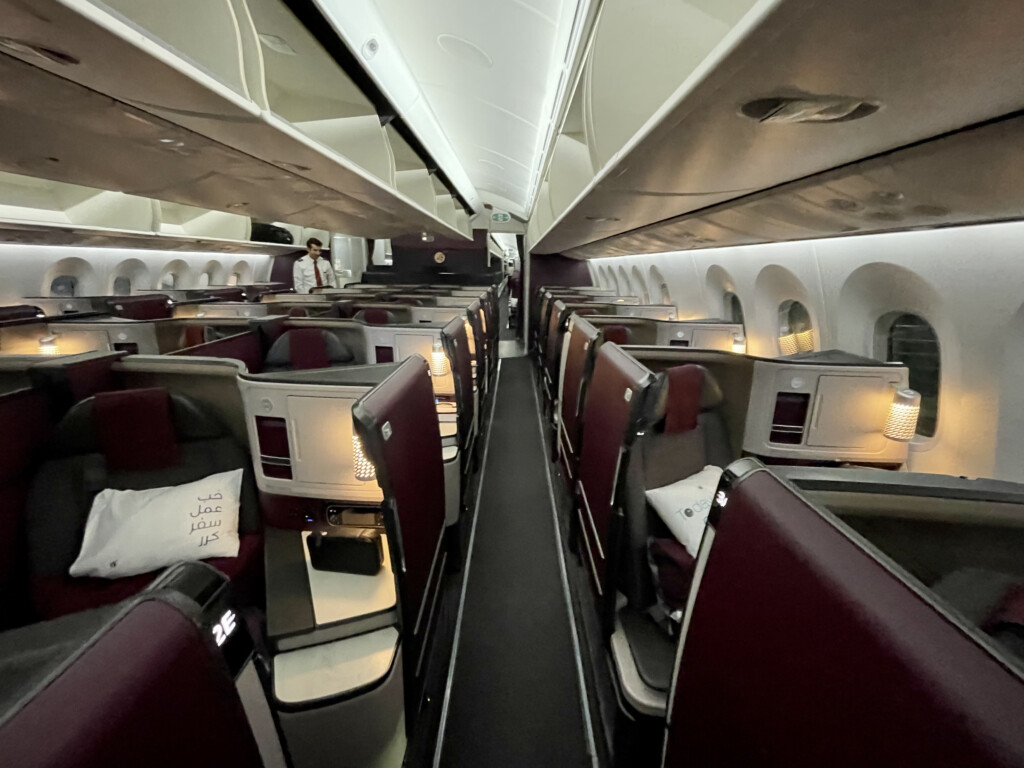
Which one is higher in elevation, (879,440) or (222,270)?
(222,270)

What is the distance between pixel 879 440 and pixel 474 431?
296 centimetres

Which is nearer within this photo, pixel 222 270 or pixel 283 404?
pixel 283 404

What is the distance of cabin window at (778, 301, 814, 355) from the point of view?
15.2 feet

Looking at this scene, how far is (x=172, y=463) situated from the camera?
6.41 feet

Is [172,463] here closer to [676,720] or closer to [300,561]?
[300,561]

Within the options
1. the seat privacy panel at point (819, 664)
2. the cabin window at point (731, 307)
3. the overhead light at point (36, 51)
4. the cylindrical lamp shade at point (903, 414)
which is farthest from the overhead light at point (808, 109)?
the cabin window at point (731, 307)

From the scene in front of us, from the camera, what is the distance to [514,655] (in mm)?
2367

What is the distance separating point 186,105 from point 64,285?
9.63m

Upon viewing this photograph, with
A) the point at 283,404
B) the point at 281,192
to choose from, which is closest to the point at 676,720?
the point at 283,404

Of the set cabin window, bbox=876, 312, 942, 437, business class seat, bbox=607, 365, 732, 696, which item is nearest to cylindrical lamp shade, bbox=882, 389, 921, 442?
cabin window, bbox=876, 312, 942, 437

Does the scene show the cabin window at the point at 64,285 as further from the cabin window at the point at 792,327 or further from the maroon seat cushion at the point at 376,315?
the cabin window at the point at 792,327

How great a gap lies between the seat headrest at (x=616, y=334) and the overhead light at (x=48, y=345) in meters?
4.94

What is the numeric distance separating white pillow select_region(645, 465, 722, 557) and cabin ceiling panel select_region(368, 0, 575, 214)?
285 cm

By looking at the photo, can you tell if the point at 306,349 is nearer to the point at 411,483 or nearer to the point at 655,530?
the point at 411,483
